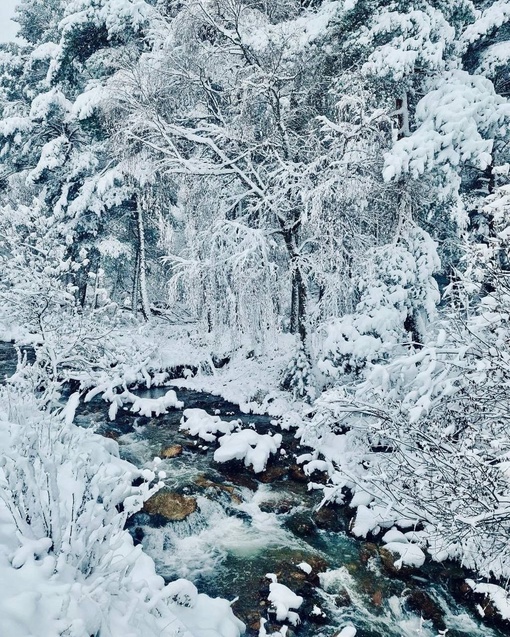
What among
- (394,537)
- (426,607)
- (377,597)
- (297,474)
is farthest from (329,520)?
(426,607)

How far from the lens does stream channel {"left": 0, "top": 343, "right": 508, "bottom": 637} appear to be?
498cm

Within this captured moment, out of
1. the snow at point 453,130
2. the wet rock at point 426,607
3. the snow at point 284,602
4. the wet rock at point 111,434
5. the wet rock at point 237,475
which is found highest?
the snow at point 453,130

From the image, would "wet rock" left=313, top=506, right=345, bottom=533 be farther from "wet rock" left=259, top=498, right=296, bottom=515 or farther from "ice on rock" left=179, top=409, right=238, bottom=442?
"ice on rock" left=179, top=409, right=238, bottom=442

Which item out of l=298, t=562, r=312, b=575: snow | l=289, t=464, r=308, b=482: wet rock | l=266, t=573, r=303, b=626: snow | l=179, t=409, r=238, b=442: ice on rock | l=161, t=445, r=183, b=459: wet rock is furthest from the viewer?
l=179, t=409, r=238, b=442: ice on rock

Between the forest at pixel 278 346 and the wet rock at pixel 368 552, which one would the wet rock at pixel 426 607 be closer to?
the forest at pixel 278 346

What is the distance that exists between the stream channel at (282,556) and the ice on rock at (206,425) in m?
0.79

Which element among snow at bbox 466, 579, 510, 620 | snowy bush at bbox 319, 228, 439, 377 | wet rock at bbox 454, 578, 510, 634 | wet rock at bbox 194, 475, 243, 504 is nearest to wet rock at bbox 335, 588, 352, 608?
wet rock at bbox 454, 578, 510, 634

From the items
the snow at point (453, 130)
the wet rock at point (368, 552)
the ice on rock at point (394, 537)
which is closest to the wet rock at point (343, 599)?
the wet rock at point (368, 552)

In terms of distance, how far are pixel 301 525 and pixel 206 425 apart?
3.57m

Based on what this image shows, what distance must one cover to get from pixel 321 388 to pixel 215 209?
17.2 feet

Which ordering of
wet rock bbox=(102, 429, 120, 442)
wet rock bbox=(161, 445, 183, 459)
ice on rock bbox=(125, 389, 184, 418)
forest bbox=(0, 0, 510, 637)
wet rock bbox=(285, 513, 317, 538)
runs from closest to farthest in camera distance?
1. forest bbox=(0, 0, 510, 637)
2. wet rock bbox=(285, 513, 317, 538)
3. wet rock bbox=(161, 445, 183, 459)
4. wet rock bbox=(102, 429, 120, 442)
5. ice on rock bbox=(125, 389, 184, 418)

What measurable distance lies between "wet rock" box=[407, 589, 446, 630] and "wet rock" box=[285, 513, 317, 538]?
5.34 feet

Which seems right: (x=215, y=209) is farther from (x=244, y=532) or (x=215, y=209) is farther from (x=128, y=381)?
(x=244, y=532)

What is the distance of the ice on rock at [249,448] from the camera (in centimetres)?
809
